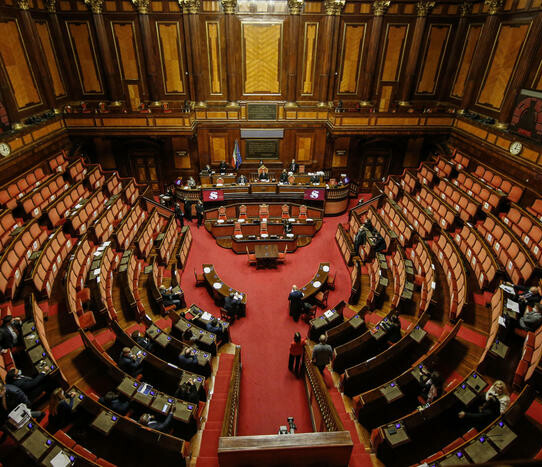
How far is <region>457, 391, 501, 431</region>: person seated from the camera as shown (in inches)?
182

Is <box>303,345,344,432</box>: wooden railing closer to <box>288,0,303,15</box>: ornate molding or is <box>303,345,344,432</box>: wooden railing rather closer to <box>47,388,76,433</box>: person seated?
<box>47,388,76,433</box>: person seated

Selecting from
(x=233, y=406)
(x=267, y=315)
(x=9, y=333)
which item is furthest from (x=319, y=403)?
(x=9, y=333)

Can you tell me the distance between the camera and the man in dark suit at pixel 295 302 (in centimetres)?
817

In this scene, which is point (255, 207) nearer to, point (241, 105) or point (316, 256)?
point (316, 256)

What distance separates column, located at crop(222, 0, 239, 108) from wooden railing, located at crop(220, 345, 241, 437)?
10.8m

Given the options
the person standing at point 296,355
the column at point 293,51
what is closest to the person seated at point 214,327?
the person standing at point 296,355

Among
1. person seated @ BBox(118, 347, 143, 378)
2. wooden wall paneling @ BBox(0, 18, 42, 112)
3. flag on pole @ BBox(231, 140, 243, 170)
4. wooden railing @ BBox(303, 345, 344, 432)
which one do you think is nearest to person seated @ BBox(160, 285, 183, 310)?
person seated @ BBox(118, 347, 143, 378)

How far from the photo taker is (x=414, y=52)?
13.4m

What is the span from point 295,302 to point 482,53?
37.4ft

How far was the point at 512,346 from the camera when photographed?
5.70m

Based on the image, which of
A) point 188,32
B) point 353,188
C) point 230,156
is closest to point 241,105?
point 230,156

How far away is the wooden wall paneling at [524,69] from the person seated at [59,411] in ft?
45.4

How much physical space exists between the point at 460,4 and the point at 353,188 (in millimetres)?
8132

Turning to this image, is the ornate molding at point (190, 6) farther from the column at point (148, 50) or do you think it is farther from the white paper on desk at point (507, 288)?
the white paper on desk at point (507, 288)
